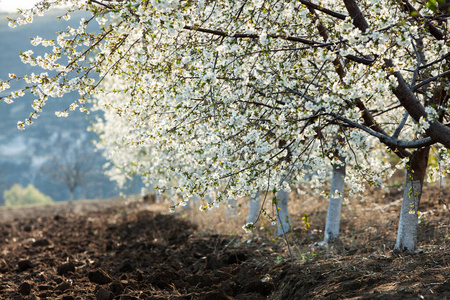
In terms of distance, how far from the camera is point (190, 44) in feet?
20.0

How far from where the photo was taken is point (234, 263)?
8.17m

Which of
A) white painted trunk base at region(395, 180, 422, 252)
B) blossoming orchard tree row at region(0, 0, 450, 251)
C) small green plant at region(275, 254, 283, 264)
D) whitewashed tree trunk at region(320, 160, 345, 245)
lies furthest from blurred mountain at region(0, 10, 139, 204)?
white painted trunk base at region(395, 180, 422, 252)

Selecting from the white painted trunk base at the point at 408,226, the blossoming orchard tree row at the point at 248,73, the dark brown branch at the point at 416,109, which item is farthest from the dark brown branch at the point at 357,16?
the white painted trunk base at the point at 408,226

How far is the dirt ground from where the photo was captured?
18.5ft

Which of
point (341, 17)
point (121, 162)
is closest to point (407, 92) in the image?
point (341, 17)

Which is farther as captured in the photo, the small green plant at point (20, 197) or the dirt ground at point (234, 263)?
the small green plant at point (20, 197)

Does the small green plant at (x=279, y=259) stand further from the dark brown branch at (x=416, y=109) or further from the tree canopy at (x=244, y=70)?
the dark brown branch at (x=416, y=109)

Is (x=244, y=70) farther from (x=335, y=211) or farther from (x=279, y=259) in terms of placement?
(x=335, y=211)

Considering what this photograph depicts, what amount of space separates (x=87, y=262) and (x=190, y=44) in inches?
247

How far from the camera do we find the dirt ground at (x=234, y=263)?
5625 millimetres

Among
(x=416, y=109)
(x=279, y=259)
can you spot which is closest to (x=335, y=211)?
(x=279, y=259)

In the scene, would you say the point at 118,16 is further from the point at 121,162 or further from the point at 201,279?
the point at 121,162

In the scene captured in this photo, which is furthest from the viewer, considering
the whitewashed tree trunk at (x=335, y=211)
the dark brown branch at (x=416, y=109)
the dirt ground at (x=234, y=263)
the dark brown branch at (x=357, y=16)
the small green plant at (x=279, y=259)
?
the whitewashed tree trunk at (x=335, y=211)

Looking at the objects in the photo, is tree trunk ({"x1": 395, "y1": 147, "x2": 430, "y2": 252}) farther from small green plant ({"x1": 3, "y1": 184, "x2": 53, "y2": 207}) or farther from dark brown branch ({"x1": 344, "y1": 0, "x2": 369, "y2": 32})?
small green plant ({"x1": 3, "y1": 184, "x2": 53, "y2": 207})
